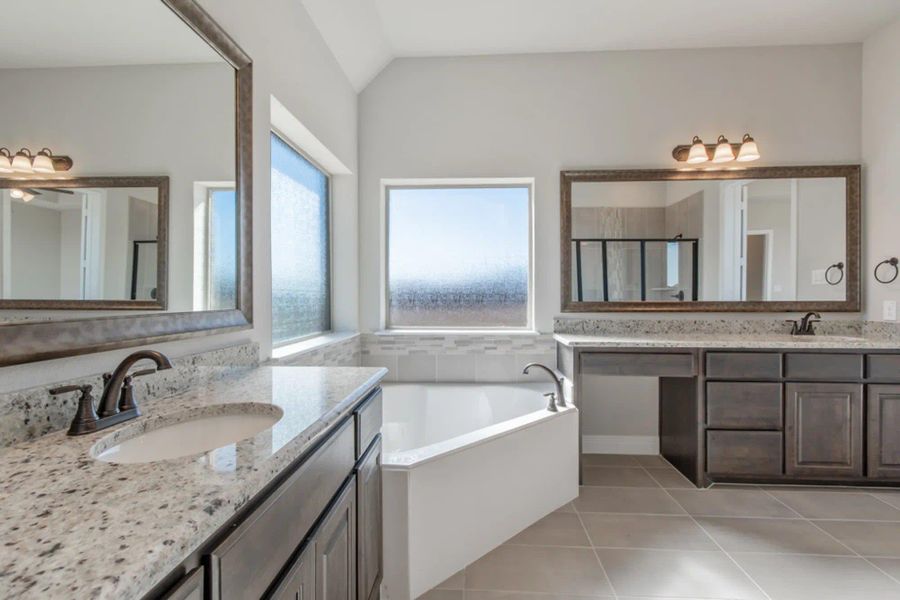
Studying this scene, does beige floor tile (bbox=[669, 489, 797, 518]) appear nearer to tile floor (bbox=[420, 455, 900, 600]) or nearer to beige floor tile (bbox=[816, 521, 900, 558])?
tile floor (bbox=[420, 455, 900, 600])

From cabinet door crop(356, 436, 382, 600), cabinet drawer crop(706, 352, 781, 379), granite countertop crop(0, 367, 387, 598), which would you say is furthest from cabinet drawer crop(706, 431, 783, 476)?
granite countertop crop(0, 367, 387, 598)

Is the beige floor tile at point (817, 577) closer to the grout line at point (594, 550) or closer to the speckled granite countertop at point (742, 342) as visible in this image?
the grout line at point (594, 550)

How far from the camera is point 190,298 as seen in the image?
1274 millimetres

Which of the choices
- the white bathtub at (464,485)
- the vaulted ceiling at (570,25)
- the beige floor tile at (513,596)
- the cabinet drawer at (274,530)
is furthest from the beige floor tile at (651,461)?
the vaulted ceiling at (570,25)

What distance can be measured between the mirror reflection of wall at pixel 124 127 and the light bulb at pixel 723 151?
2823 mm

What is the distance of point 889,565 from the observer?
168 centimetres

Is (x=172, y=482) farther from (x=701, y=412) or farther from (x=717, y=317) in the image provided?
(x=717, y=317)

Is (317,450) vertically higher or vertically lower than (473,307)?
lower

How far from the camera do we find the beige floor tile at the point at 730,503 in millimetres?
2082

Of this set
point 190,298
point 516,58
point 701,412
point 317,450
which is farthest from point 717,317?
point 190,298

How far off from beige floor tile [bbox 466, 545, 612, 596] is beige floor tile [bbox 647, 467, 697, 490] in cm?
92

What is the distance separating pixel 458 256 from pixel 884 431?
265cm

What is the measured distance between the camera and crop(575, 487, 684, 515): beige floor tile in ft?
6.97

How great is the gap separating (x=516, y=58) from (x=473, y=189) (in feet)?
3.03
